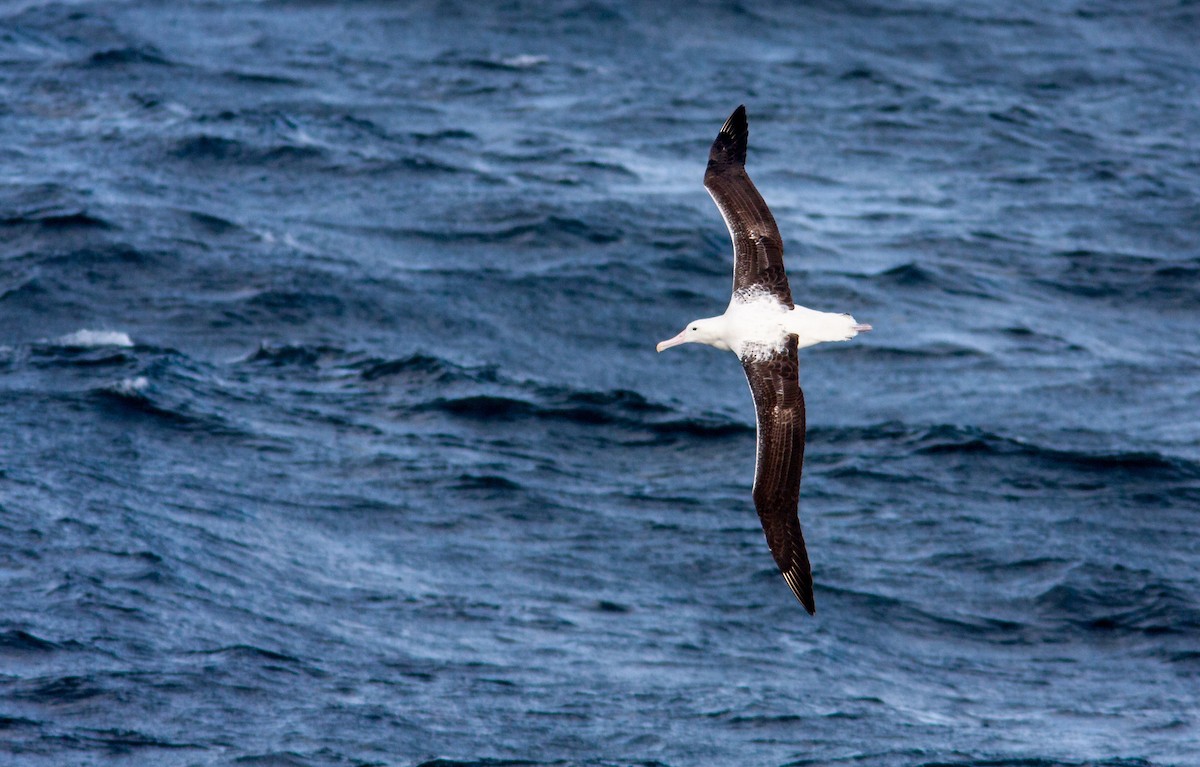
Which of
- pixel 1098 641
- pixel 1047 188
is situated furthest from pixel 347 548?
pixel 1047 188

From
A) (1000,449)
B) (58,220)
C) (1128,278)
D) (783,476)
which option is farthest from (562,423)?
(1128,278)

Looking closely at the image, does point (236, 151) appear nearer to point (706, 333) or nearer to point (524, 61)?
point (524, 61)

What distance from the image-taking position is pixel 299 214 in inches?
947

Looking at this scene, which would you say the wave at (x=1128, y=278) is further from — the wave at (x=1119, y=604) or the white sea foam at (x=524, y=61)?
the white sea foam at (x=524, y=61)

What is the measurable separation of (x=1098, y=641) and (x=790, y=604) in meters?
3.16

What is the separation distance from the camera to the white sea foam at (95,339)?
1988 cm

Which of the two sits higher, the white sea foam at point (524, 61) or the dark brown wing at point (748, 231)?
the dark brown wing at point (748, 231)

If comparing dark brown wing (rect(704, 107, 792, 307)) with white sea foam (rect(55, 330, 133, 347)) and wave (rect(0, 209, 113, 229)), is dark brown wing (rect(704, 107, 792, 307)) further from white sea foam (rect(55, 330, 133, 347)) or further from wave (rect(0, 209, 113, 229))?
wave (rect(0, 209, 113, 229))

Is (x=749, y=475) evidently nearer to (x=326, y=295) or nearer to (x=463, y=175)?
(x=326, y=295)

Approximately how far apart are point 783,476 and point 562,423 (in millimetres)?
8599

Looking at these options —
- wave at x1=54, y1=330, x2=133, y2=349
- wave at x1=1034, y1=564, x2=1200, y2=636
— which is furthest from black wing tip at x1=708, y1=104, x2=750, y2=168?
wave at x1=54, y1=330, x2=133, y2=349

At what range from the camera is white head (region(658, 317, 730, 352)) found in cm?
1202

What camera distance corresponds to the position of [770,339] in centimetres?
1173

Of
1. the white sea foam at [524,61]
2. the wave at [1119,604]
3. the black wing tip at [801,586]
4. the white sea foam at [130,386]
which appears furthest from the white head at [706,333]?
the white sea foam at [524,61]
